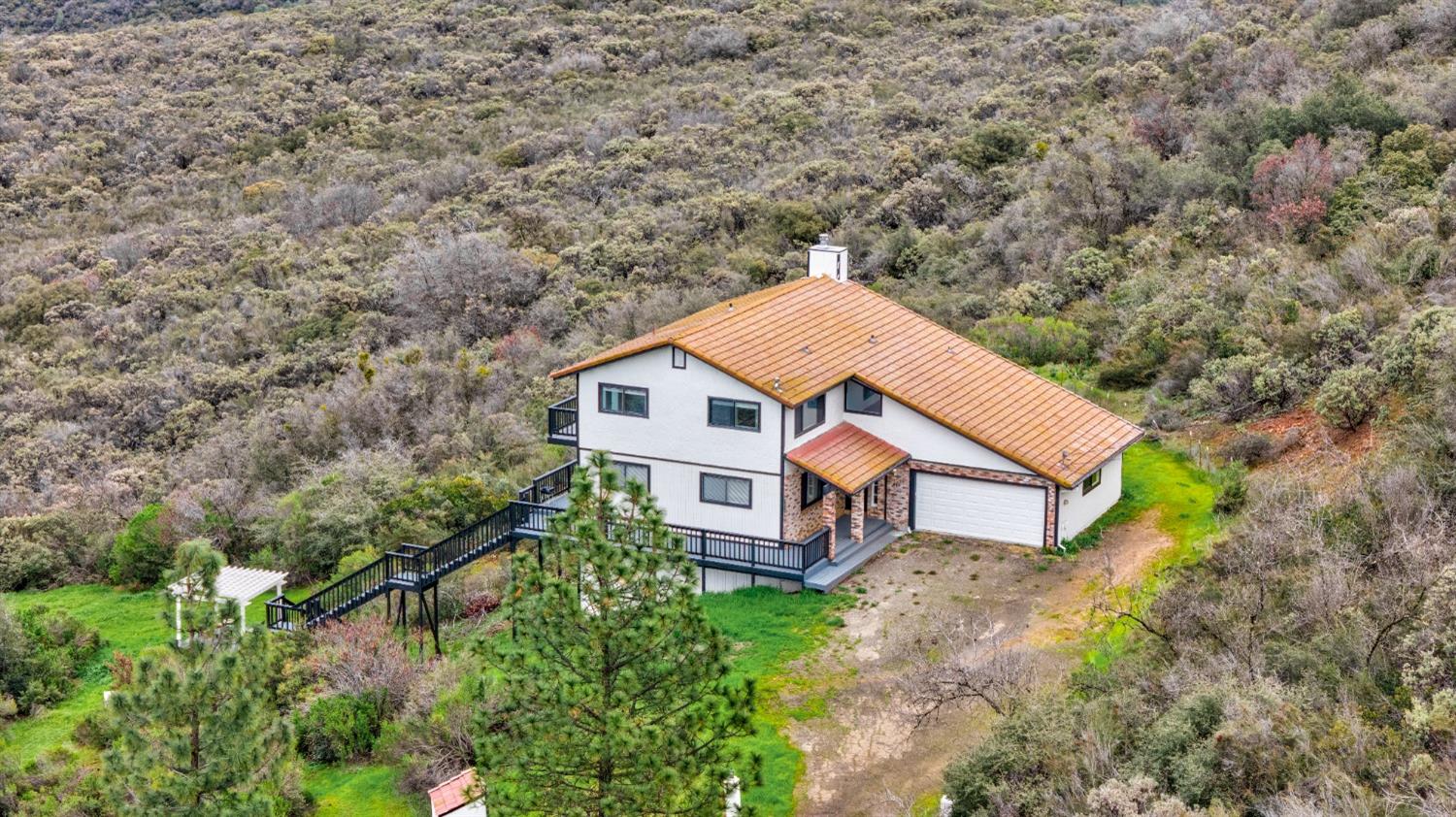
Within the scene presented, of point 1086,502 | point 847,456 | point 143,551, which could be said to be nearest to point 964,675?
point 847,456

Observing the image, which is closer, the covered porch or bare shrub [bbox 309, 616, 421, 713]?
bare shrub [bbox 309, 616, 421, 713]

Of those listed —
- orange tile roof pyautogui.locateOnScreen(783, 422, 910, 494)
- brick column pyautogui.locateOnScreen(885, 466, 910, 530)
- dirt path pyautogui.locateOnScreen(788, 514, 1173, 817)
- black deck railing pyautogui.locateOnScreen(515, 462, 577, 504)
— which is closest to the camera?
dirt path pyautogui.locateOnScreen(788, 514, 1173, 817)

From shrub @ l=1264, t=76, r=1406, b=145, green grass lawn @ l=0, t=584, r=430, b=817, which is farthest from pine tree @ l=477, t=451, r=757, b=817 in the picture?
shrub @ l=1264, t=76, r=1406, b=145

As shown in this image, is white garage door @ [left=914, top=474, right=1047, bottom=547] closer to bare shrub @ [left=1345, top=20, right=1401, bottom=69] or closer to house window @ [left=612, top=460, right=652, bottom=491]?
house window @ [left=612, top=460, right=652, bottom=491]

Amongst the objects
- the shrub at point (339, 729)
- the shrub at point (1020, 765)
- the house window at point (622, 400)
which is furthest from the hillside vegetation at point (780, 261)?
the shrub at point (339, 729)

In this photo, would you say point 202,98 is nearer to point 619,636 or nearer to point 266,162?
point 266,162
